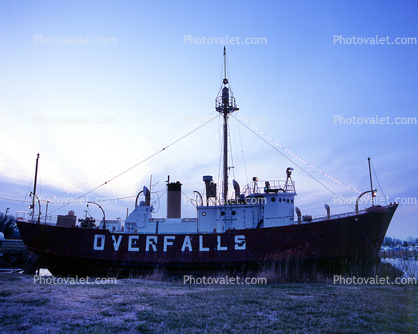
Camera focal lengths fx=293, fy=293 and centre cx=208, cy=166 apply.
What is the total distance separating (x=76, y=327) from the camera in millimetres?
4941

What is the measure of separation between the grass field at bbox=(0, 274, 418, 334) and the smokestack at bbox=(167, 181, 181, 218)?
40.3ft

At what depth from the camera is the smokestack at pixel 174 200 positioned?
2078cm

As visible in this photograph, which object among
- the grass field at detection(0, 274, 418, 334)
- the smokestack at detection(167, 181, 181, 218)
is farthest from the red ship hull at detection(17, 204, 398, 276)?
the grass field at detection(0, 274, 418, 334)

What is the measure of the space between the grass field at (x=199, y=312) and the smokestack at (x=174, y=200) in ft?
40.3

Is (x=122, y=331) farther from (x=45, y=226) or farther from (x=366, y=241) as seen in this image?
(x=45, y=226)

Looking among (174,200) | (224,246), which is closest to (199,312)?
(224,246)

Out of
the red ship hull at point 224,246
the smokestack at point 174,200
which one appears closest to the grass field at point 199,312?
the red ship hull at point 224,246

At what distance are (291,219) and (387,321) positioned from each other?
1359 centimetres

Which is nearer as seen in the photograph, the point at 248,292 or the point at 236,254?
the point at 248,292

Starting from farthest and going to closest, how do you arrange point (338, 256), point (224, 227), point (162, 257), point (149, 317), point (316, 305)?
1. point (224, 227)
2. point (162, 257)
3. point (338, 256)
4. point (316, 305)
5. point (149, 317)

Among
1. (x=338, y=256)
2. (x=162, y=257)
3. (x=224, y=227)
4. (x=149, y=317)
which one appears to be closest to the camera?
(x=149, y=317)

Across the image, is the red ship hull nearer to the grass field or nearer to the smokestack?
the smokestack

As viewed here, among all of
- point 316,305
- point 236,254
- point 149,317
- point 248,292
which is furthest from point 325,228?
point 149,317

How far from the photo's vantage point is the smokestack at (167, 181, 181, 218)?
20781 mm
